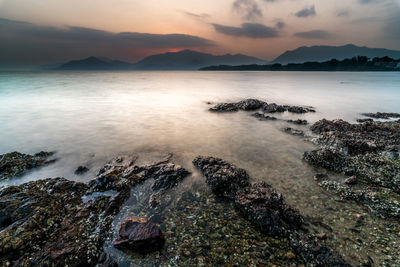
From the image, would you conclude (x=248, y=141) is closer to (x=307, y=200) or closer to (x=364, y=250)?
(x=307, y=200)

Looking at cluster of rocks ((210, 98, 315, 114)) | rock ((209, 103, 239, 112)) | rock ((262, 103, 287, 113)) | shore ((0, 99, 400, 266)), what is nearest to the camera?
shore ((0, 99, 400, 266))

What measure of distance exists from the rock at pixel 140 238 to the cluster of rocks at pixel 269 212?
249cm

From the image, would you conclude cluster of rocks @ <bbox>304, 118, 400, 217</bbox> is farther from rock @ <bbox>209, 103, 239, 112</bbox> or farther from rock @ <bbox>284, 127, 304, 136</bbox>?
rock @ <bbox>209, 103, 239, 112</bbox>

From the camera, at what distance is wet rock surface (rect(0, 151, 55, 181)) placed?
712 cm

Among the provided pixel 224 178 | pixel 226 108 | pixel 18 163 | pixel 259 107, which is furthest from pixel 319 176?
pixel 259 107

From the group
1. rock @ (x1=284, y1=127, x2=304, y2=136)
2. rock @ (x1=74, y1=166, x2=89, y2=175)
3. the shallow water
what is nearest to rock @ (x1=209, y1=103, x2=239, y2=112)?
the shallow water

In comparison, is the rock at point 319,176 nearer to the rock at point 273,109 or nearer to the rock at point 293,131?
the rock at point 293,131

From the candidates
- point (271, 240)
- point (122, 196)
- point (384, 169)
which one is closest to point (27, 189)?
point (122, 196)

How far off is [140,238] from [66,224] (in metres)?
2.15

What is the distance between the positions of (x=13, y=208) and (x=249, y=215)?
632 cm

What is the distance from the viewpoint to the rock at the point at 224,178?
5992 millimetres

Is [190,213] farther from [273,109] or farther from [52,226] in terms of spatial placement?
[273,109]

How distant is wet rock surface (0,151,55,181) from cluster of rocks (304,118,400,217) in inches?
464

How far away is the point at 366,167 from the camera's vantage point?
7.09 m
